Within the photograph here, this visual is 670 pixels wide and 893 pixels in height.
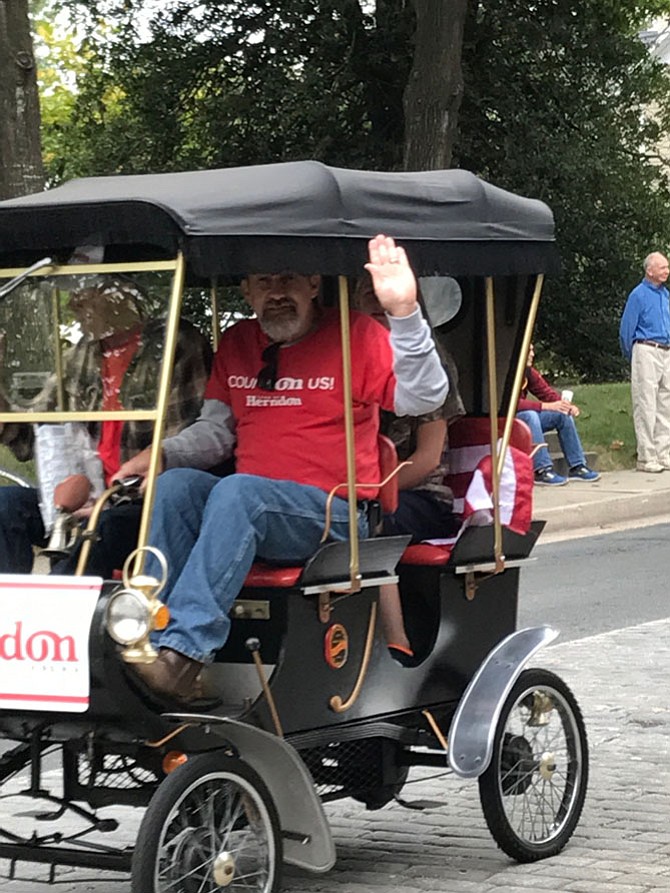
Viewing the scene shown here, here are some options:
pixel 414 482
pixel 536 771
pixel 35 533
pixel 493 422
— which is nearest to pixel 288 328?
pixel 414 482

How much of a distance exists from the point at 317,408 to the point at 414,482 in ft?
1.91

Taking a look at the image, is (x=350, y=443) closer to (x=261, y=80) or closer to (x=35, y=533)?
(x=35, y=533)

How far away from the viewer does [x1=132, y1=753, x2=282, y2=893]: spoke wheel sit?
4.30 meters

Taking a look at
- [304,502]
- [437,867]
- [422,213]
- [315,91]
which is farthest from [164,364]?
[315,91]

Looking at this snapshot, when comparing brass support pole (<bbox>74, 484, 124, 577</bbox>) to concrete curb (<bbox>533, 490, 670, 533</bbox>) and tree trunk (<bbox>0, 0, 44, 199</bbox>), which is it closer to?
tree trunk (<bbox>0, 0, 44, 199</bbox>)

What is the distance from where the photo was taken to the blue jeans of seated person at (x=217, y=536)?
457cm

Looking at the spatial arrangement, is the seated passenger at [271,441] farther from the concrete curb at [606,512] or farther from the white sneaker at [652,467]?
the white sneaker at [652,467]

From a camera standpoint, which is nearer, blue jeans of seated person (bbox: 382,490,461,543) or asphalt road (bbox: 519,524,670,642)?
blue jeans of seated person (bbox: 382,490,461,543)

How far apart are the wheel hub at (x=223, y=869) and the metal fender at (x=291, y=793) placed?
22cm

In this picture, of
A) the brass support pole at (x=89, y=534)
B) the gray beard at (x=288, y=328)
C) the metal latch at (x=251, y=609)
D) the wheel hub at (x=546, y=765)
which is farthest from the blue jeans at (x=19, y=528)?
the wheel hub at (x=546, y=765)

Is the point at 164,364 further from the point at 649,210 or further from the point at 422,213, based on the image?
the point at 649,210

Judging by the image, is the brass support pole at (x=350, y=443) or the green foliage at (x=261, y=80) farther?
the green foliage at (x=261, y=80)

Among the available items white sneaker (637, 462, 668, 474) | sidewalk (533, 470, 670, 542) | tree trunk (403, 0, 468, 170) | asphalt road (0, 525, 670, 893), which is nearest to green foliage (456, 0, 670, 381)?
tree trunk (403, 0, 468, 170)

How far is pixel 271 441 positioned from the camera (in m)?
5.05
